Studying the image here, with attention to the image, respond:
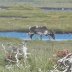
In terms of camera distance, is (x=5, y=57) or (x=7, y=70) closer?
(x=7, y=70)

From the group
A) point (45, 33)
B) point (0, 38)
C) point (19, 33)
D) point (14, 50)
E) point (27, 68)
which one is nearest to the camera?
point (27, 68)

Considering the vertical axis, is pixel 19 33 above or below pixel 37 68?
below

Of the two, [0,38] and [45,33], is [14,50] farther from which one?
[45,33]

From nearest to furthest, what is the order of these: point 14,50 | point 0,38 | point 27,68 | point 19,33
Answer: point 27,68 < point 14,50 < point 0,38 < point 19,33

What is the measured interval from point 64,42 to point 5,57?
15.7 m

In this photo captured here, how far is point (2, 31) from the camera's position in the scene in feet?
121

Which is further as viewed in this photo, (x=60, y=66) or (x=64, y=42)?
(x=64, y=42)

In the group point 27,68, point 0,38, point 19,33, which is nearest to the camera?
point 27,68

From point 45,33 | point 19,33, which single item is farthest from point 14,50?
point 19,33

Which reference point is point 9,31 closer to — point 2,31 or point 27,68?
point 2,31

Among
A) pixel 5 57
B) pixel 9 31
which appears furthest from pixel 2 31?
pixel 5 57

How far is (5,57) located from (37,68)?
2.11 metres

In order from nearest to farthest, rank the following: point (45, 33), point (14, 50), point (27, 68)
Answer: point (27, 68) → point (14, 50) → point (45, 33)

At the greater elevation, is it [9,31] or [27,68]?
[27,68]
